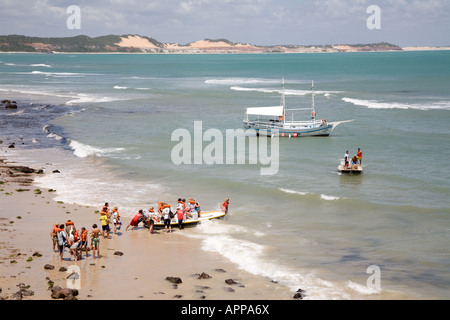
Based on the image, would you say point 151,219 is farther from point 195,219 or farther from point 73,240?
point 73,240

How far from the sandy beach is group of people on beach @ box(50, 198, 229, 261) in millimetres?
311

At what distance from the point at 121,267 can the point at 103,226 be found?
356cm

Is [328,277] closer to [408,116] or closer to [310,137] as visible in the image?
[310,137]

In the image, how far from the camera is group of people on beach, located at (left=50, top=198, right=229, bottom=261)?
18.6 metres

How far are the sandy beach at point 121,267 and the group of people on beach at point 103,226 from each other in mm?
311

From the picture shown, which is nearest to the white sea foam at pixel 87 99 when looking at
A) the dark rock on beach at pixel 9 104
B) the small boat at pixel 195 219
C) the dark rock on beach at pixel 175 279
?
the dark rock on beach at pixel 9 104

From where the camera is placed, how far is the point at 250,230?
910 inches

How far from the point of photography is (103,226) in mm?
21469

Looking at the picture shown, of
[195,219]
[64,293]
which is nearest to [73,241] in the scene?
[64,293]

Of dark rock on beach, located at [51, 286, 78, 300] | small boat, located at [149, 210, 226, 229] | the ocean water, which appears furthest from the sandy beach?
the ocean water

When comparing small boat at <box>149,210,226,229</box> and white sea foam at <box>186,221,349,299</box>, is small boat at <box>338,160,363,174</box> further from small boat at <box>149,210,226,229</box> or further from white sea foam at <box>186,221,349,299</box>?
white sea foam at <box>186,221,349,299</box>

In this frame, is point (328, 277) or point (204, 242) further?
point (204, 242)
